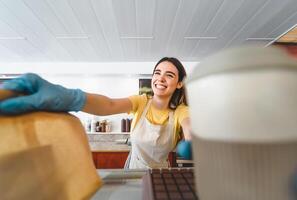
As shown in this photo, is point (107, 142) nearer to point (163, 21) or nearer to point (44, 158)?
point (163, 21)

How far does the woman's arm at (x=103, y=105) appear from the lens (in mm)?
574

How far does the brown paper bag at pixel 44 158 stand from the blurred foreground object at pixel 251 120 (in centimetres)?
21

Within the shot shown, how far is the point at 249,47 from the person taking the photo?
0.18m

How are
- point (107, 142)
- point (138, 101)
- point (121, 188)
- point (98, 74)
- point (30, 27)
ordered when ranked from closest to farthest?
point (121, 188) → point (138, 101) → point (30, 27) → point (107, 142) → point (98, 74)

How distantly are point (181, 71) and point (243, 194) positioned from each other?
0.86m

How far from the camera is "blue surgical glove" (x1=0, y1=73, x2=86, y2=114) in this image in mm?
266

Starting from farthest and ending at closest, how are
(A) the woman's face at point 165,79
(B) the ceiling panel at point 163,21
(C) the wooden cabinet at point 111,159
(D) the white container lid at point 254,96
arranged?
1. (C) the wooden cabinet at point 111,159
2. (B) the ceiling panel at point 163,21
3. (A) the woman's face at point 165,79
4. (D) the white container lid at point 254,96

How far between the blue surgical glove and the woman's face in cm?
63

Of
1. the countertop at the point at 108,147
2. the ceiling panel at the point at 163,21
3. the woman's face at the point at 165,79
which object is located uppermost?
the ceiling panel at the point at 163,21

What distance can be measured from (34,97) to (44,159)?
8cm

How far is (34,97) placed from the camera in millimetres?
294

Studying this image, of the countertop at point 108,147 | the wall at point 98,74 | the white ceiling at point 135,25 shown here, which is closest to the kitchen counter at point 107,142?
the countertop at point 108,147

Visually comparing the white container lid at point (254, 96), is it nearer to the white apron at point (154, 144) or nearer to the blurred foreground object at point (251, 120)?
the blurred foreground object at point (251, 120)

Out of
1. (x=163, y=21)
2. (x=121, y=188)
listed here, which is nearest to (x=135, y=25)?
(x=163, y=21)
